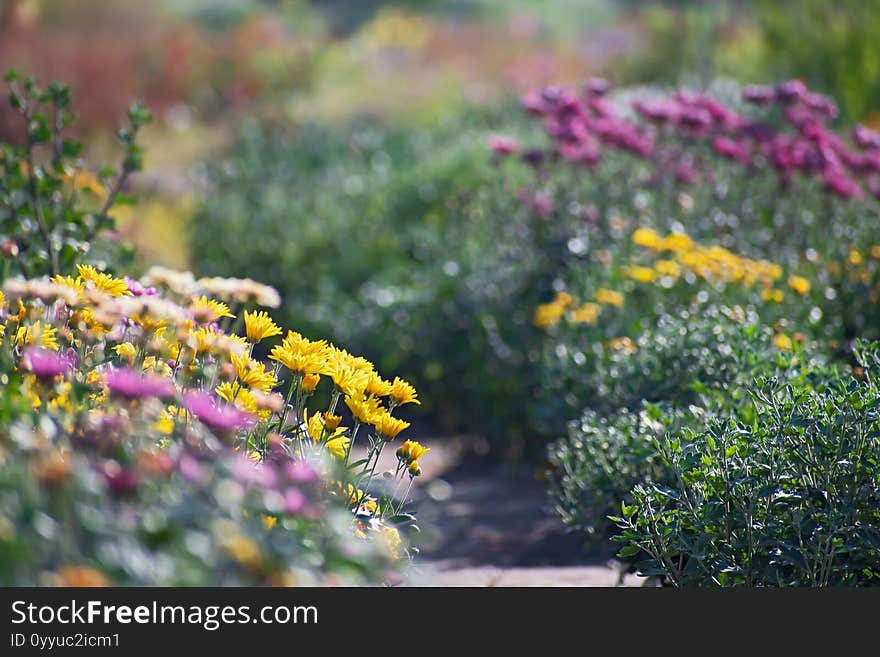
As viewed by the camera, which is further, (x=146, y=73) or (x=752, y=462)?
(x=146, y=73)

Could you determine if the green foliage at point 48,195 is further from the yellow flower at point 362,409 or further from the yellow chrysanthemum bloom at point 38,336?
the yellow flower at point 362,409

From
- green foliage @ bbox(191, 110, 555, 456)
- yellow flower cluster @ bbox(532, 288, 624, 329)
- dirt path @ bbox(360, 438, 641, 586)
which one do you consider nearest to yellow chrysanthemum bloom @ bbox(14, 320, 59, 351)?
dirt path @ bbox(360, 438, 641, 586)

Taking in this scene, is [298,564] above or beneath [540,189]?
beneath

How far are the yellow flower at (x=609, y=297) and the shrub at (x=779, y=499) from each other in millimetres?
1749

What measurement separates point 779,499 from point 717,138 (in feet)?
11.3

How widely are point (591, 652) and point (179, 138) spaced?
11473 millimetres

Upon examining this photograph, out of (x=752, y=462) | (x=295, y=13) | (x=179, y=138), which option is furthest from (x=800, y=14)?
(x=295, y=13)

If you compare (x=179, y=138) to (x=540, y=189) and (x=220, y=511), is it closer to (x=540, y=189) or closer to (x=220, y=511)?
(x=540, y=189)

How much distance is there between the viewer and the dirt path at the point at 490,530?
156 inches

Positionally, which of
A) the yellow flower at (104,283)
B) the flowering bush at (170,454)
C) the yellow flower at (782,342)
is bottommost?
the flowering bush at (170,454)

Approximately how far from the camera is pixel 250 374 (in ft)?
7.90

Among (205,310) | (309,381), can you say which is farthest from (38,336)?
(309,381)

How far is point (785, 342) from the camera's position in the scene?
4.09m

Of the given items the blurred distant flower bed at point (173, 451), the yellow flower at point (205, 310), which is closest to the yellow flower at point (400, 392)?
the blurred distant flower bed at point (173, 451)
